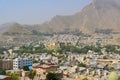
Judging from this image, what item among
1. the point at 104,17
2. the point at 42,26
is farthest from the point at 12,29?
the point at 104,17

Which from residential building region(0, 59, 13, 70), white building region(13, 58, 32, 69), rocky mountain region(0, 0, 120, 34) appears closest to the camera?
residential building region(0, 59, 13, 70)

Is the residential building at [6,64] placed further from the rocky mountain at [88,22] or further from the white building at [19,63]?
the rocky mountain at [88,22]

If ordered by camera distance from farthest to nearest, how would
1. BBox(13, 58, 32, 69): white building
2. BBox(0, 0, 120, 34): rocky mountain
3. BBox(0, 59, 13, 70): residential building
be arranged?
BBox(0, 0, 120, 34): rocky mountain, BBox(13, 58, 32, 69): white building, BBox(0, 59, 13, 70): residential building

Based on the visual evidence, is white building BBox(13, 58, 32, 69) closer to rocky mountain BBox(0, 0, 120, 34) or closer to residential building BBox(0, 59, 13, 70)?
residential building BBox(0, 59, 13, 70)

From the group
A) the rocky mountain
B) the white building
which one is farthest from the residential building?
the rocky mountain

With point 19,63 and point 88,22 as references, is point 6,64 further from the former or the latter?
point 88,22

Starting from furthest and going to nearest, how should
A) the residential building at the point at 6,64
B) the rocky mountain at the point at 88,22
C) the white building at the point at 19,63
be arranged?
the rocky mountain at the point at 88,22, the white building at the point at 19,63, the residential building at the point at 6,64

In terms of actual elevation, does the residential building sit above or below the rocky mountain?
below

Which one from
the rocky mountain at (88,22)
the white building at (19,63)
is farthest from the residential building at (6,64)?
the rocky mountain at (88,22)

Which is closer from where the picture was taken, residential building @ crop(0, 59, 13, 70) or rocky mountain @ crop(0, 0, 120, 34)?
residential building @ crop(0, 59, 13, 70)

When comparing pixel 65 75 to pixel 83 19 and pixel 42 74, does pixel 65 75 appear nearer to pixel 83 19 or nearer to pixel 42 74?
pixel 42 74
